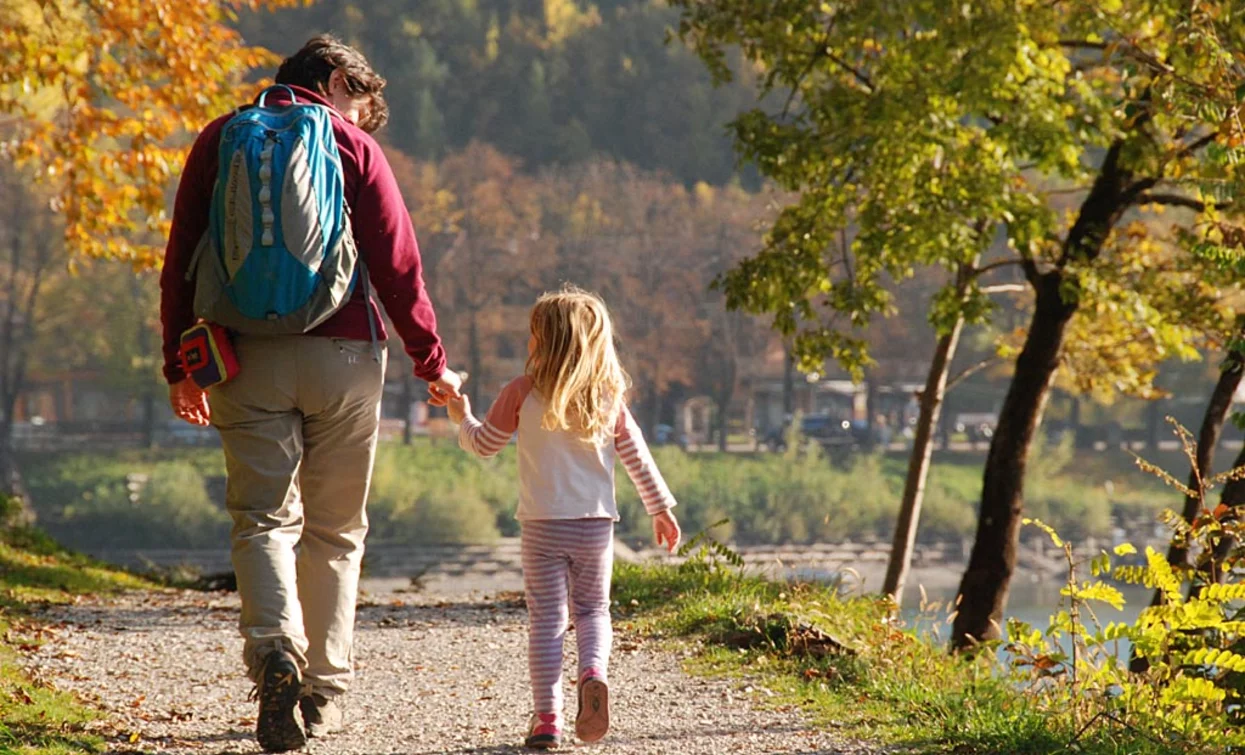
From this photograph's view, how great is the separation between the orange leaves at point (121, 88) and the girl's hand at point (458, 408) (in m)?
7.46

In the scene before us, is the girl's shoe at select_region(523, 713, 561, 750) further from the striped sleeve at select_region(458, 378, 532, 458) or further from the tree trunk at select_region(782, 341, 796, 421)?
the tree trunk at select_region(782, 341, 796, 421)

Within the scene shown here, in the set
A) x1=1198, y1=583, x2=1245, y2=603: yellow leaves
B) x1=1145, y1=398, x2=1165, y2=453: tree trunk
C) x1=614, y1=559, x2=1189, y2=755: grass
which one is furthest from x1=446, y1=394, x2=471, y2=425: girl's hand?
x1=1145, y1=398, x2=1165, y2=453: tree trunk

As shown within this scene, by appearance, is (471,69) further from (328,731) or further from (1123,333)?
(328,731)

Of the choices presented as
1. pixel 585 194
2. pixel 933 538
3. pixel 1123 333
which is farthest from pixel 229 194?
pixel 585 194

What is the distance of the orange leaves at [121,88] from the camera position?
10812mm

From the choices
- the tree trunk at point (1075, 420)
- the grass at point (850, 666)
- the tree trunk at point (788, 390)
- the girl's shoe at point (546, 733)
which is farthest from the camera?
the tree trunk at point (1075, 420)

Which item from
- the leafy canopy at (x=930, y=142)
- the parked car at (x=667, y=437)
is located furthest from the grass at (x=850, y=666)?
the parked car at (x=667, y=437)

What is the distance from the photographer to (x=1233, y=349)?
6.73 m

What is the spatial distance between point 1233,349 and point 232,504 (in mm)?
4768

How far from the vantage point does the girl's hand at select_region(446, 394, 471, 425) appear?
412 centimetres

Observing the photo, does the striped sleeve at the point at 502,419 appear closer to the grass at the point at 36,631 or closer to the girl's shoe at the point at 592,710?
the girl's shoe at the point at 592,710

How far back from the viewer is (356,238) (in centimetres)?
388

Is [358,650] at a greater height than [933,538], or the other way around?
[358,650]

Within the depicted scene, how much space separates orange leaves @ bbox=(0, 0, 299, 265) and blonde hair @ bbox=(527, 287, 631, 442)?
7.64 m
